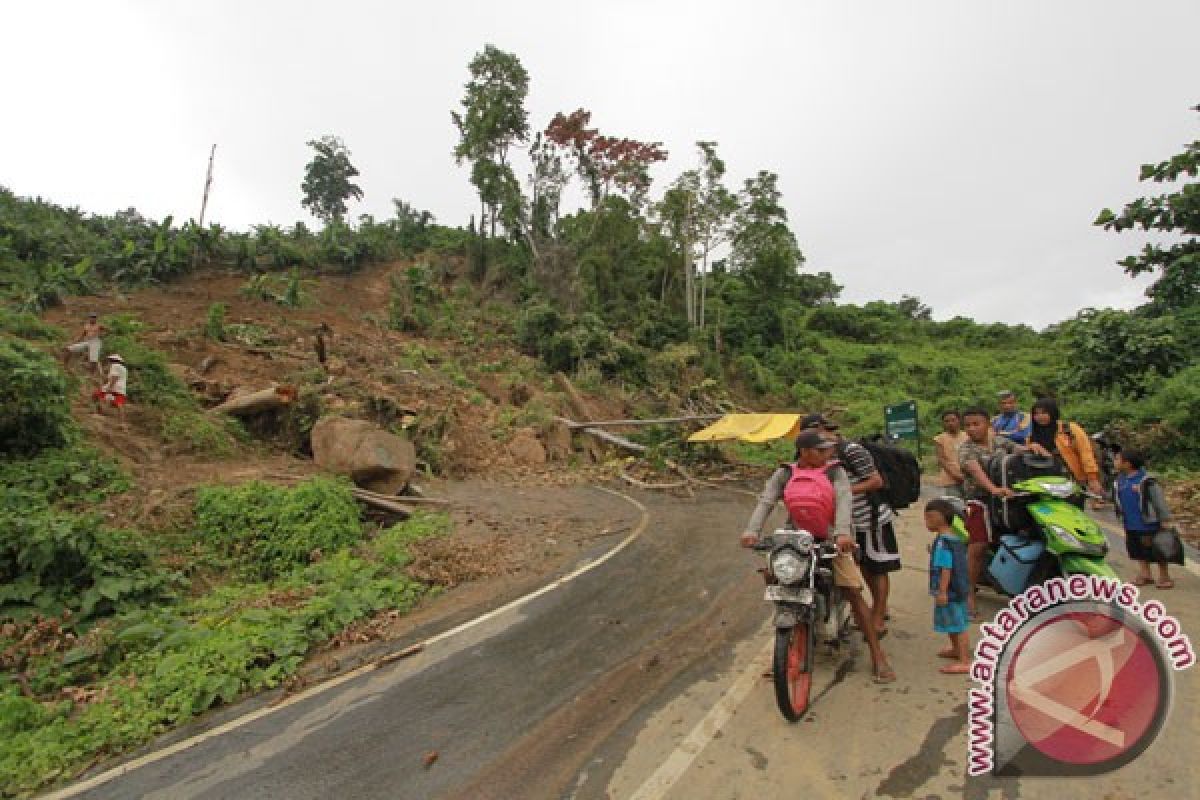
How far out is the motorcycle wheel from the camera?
3.41m

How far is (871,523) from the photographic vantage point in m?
4.25

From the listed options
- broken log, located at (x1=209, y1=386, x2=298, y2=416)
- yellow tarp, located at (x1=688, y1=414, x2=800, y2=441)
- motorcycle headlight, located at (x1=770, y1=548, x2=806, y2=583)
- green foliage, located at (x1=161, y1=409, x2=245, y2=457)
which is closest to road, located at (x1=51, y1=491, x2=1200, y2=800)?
motorcycle headlight, located at (x1=770, y1=548, x2=806, y2=583)

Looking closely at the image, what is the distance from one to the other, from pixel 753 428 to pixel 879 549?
31.9 feet

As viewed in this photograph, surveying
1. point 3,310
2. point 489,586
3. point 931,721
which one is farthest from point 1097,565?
point 3,310

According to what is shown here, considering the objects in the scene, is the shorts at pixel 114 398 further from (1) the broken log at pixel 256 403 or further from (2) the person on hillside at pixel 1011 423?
(2) the person on hillside at pixel 1011 423

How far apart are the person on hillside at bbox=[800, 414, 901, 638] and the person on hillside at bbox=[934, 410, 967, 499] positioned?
189 centimetres

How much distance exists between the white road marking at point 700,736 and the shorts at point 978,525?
2.38 metres

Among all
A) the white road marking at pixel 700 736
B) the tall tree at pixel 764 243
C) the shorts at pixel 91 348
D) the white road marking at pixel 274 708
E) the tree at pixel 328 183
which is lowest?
the white road marking at pixel 274 708

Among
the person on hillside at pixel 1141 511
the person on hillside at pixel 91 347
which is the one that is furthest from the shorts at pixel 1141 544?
the person on hillside at pixel 91 347

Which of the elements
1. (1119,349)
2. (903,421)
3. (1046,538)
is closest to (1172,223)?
(1119,349)

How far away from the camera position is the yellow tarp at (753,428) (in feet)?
43.7

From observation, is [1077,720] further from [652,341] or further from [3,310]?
[652,341]

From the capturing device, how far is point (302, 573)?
7.06 metres

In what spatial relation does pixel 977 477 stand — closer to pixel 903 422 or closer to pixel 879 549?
pixel 879 549
